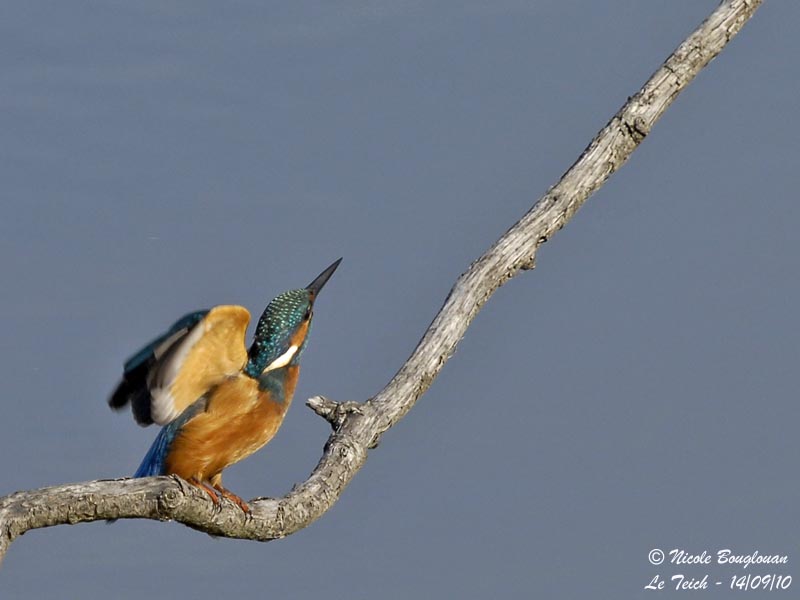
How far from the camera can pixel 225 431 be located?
20.6 feet

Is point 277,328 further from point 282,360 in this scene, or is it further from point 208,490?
point 208,490

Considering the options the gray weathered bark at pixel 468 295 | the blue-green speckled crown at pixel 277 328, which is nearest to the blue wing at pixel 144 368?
the blue-green speckled crown at pixel 277 328

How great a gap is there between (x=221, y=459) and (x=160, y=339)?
29.0 inches

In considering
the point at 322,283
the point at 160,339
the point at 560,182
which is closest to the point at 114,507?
the point at 160,339

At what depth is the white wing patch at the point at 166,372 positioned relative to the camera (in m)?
5.97

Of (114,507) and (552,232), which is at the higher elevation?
(552,232)

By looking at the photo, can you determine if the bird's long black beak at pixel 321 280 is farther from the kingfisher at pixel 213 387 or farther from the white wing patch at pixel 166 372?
the white wing patch at pixel 166 372

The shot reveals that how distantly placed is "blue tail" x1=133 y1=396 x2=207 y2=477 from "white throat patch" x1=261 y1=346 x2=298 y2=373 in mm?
397

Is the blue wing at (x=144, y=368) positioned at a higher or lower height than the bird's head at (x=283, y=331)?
lower

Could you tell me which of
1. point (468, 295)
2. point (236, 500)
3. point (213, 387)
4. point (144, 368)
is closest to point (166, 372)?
point (144, 368)

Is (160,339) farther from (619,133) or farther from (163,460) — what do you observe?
(619,133)

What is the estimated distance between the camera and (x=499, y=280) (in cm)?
631

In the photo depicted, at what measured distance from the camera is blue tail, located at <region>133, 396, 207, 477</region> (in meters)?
6.25

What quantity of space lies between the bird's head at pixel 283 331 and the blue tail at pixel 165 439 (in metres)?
0.33
